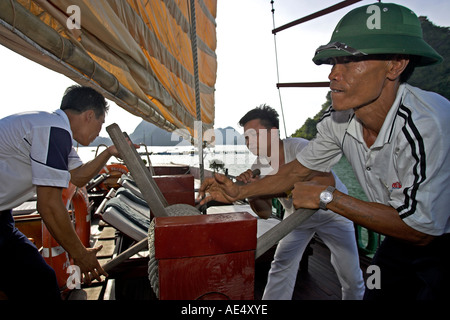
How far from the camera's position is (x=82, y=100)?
6.36 ft

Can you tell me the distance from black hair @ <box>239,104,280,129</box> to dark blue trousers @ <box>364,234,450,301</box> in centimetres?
175

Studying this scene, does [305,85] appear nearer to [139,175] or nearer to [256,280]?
[256,280]

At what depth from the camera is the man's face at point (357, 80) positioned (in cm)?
122

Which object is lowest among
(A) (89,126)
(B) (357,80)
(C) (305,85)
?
(A) (89,126)

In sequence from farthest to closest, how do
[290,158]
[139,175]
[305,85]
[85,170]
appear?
[305,85]
[290,158]
[85,170]
[139,175]

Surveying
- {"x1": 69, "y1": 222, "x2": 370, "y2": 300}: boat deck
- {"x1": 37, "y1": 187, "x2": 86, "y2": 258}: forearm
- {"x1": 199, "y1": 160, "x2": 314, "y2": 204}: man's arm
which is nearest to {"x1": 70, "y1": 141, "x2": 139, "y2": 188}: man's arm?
{"x1": 69, "y1": 222, "x2": 370, "y2": 300}: boat deck

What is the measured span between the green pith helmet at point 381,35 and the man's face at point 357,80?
0.11 m

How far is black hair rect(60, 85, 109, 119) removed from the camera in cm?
192

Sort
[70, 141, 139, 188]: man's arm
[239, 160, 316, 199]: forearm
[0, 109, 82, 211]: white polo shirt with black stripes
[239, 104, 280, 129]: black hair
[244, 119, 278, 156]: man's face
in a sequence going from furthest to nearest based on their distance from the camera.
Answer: [239, 104, 280, 129]: black hair
[244, 119, 278, 156]: man's face
[70, 141, 139, 188]: man's arm
[239, 160, 316, 199]: forearm
[0, 109, 82, 211]: white polo shirt with black stripes

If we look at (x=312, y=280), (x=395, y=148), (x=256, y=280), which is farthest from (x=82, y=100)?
(x=312, y=280)

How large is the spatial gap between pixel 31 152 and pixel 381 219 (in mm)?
1893

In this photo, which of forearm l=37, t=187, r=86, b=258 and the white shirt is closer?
forearm l=37, t=187, r=86, b=258

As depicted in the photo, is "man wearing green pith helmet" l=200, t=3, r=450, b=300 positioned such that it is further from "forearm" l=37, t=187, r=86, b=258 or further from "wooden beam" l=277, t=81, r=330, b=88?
"wooden beam" l=277, t=81, r=330, b=88

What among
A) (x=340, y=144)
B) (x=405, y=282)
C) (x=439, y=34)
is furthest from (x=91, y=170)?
(x=439, y=34)
